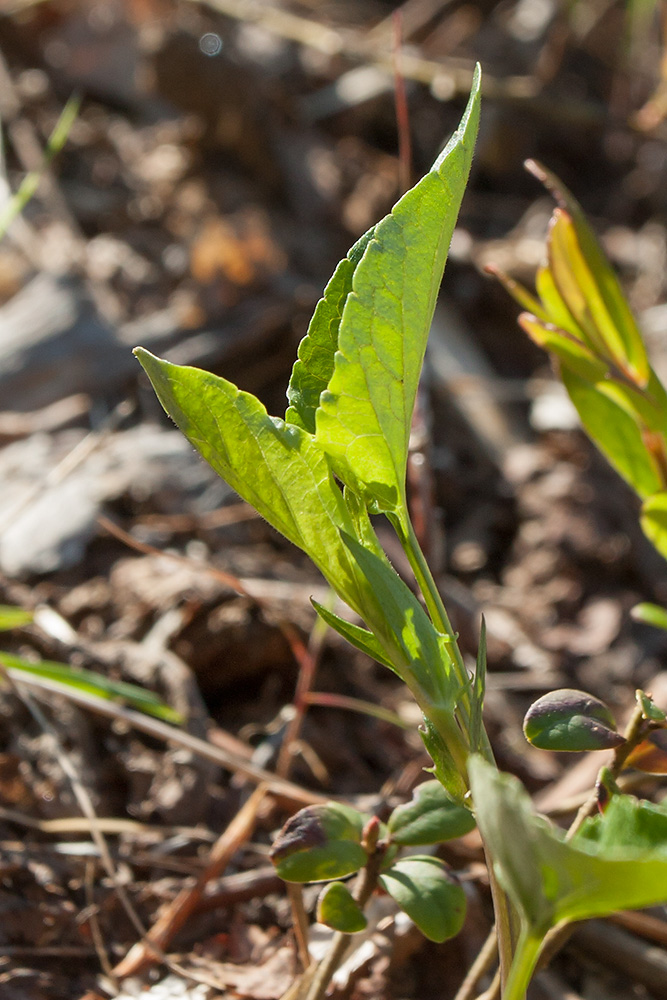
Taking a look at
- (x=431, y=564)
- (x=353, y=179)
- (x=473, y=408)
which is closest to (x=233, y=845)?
(x=431, y=564)

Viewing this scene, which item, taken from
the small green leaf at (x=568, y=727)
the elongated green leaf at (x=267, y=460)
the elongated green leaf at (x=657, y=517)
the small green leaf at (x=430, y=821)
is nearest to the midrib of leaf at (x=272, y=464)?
the elongated green leaf at (x=267, y=460)

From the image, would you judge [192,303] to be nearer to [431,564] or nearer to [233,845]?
[431,564]

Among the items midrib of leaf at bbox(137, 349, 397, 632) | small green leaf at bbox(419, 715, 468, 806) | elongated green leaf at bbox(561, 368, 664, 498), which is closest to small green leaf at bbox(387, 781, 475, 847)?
small green leaf at bbox(419, 715, 468, 806)

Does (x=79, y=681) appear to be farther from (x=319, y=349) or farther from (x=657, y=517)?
(x=657, y=517)

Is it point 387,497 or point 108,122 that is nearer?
point 387,497

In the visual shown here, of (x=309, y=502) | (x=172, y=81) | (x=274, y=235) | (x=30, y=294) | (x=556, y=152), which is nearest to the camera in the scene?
(x=309, y=502)

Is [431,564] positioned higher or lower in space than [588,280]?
lower
